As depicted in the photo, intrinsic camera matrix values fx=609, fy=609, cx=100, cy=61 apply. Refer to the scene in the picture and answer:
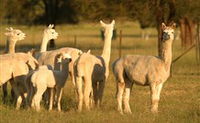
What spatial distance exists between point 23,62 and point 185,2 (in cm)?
1469

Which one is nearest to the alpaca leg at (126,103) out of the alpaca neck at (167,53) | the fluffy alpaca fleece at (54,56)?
the alpaca neck at (167,53)

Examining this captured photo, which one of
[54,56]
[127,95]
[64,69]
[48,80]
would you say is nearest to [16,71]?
[48,80]

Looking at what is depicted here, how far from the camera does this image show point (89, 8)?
1249 inches

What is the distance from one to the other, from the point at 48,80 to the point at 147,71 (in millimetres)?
2353

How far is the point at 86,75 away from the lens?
48.6 ft

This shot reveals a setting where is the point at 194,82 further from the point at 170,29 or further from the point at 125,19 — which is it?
the point at 125,19

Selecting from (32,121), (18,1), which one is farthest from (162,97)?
(18,1)

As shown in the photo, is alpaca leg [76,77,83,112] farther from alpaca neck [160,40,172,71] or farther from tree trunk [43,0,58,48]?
tree trunk [43,0,58,48]

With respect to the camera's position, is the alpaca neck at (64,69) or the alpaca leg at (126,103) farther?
the alpaca neck at (64,69)

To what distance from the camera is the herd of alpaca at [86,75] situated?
14250 mm

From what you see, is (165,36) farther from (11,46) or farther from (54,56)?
(11,46)

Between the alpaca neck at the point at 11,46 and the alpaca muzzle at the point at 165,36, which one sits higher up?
the alpaca muzzle at the point at 165,36

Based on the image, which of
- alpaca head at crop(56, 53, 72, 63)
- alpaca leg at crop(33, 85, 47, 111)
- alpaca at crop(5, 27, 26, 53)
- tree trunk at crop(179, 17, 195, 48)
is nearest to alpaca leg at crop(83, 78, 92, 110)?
alpaca head at crop(56, 53, 72, 63)

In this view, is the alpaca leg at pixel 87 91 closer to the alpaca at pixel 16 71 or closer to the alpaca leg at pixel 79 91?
the alpaca leg at pixel 79 91
